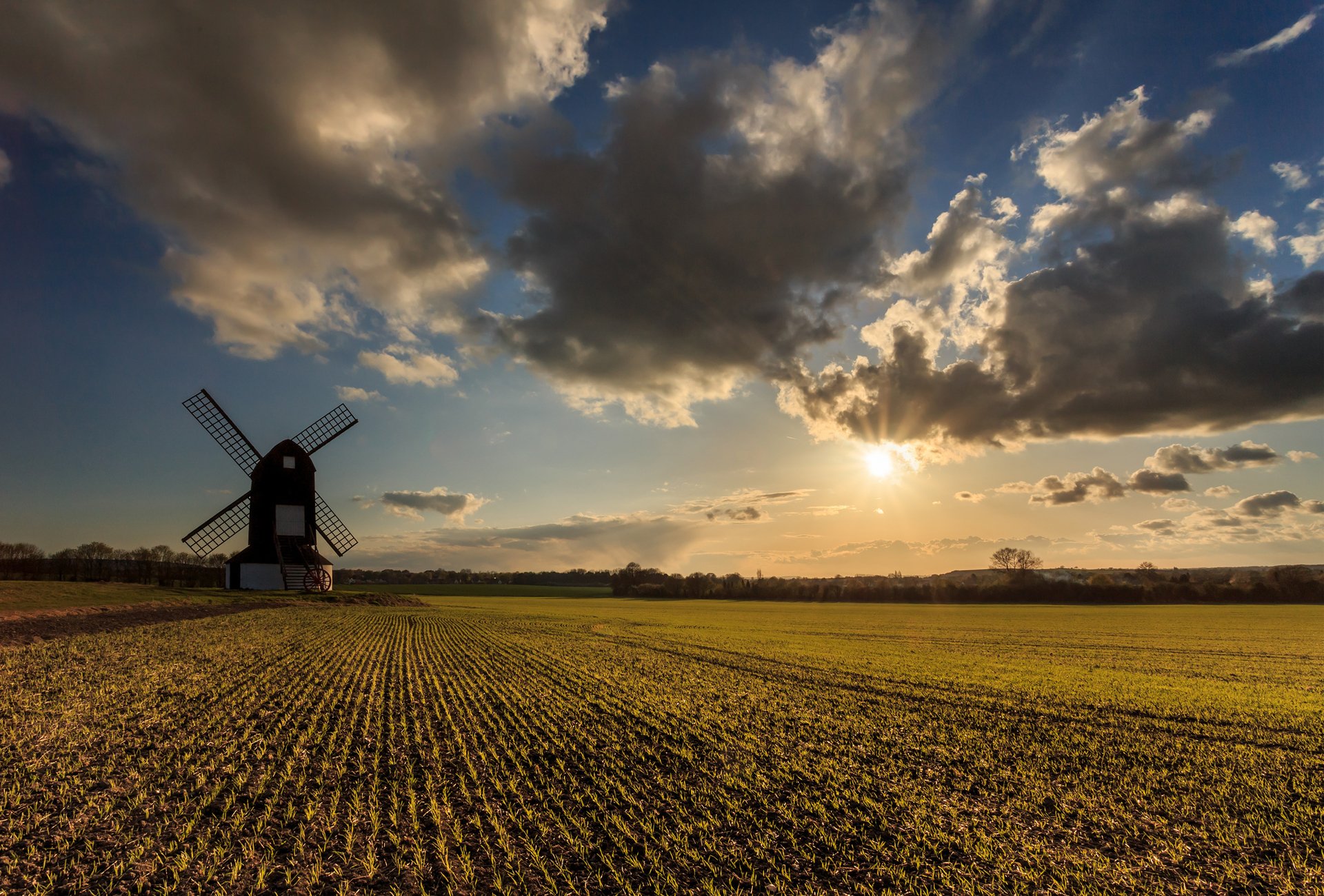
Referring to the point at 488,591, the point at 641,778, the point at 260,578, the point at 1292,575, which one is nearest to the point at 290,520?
the point at 260,578

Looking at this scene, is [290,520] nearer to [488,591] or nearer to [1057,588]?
[488,591]

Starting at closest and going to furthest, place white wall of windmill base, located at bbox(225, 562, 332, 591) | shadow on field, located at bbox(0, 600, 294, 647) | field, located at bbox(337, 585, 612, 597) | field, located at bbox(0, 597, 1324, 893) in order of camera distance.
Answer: field, located at bbox(0, 597, 1324, 893), shadow on field, located at bbox(0, 600, 294, 647), white wall of windmill base, located at bbox(225, 562, 332, 591), field, located at bbox(337, 585, 612, 597)

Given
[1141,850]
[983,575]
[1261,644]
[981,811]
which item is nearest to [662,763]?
[981,811]

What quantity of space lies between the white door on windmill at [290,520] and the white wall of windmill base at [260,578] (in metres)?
3.25

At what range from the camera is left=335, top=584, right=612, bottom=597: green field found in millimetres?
118750

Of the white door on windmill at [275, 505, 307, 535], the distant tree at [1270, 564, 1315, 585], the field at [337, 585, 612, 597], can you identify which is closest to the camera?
the white door on windmill at [275, 505, 307, 535]

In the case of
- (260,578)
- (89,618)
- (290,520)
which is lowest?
(89,618)

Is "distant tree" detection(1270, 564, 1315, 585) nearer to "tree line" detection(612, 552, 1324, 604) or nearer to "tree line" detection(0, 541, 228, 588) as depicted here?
"tree line" detection(612, 552, 1324, 604)

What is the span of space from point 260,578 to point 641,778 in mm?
60536

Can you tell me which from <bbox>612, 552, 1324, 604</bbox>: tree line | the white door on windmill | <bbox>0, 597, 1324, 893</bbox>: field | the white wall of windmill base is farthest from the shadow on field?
<bbox>612, 552, 1324, 604</bbox>: tree line

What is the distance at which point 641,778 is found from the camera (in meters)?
10.1

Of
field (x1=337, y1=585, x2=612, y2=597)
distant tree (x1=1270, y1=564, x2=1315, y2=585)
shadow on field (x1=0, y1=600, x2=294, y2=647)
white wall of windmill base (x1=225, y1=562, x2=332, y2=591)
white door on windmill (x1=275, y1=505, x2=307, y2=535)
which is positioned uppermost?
white door on windmill (x1=275, y1=505, x2=307, y2=535)

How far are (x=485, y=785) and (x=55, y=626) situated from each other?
35.8m

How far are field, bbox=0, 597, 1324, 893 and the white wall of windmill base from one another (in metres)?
37.9
